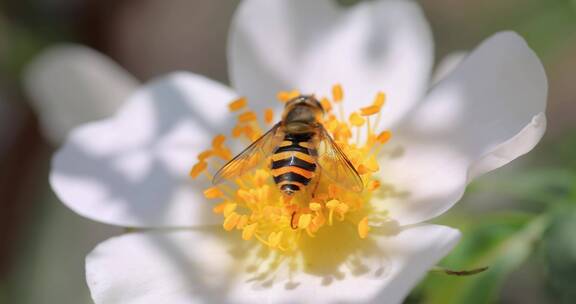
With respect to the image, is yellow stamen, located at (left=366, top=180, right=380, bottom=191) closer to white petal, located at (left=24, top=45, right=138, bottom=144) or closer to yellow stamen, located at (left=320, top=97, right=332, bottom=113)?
yellow stamen, located at (left=320, top=97, right=332, bottom=113)

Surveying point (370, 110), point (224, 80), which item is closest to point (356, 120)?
point (370, 110)

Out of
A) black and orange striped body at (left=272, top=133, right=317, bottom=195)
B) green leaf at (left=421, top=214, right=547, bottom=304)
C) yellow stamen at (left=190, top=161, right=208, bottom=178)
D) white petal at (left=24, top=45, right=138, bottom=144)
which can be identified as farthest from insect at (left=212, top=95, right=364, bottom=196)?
white petal at (left=24, top=45, right=138, bottom=144)

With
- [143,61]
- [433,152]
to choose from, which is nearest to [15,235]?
[143,61]

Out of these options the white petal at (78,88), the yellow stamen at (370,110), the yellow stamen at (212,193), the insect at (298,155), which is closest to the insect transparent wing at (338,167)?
the insect at (298,155)

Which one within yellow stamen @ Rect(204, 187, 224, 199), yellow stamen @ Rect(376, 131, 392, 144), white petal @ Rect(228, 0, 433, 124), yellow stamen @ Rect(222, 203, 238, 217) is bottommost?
yellow stamen @ Rect(222, 203, 238, 217)

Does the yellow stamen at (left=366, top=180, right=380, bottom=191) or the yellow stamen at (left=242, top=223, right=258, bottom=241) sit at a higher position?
the yellow stamen at (left=366, top=180, right=380, bottom=191)

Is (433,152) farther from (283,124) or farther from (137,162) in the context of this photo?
(137,162)

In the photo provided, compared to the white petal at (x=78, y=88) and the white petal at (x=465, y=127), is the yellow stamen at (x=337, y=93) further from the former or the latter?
the white petal at (x=78, y=88)
